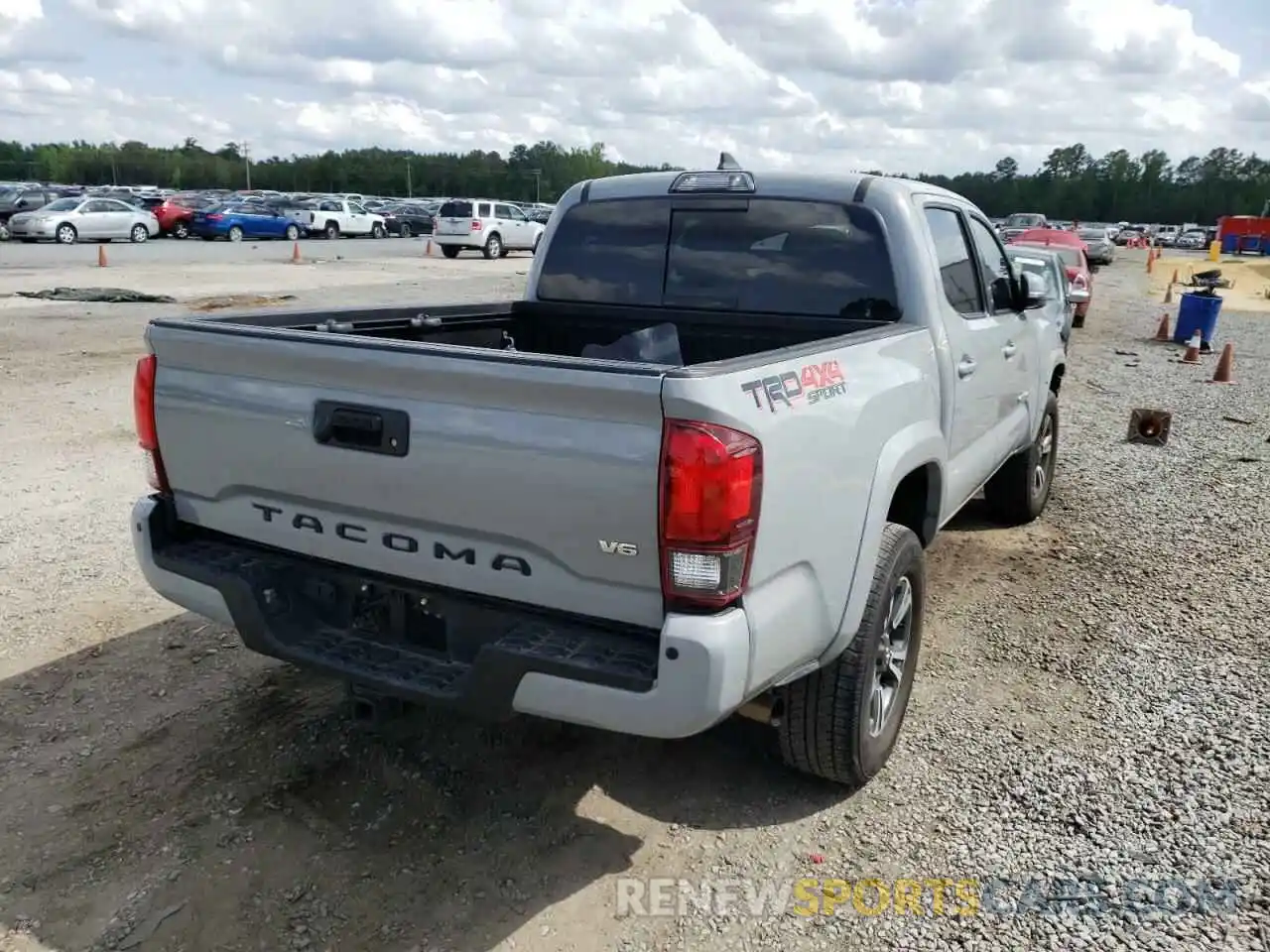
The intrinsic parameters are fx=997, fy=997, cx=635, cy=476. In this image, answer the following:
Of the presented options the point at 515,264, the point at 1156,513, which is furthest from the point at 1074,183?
the point at 1156,513

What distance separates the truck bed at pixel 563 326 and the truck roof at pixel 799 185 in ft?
1.64

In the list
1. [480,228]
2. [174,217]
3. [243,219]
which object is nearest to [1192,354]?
[480,228]

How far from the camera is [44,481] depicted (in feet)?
21.5

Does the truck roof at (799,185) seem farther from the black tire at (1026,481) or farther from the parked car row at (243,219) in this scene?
the parked car row at (243,219)

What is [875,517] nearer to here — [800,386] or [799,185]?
[800,386]

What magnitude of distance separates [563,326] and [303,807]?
237cm

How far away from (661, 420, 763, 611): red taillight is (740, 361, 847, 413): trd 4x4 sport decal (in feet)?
0.48

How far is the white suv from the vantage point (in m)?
33.0

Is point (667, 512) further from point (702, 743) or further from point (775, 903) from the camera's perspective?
point (702, 743)

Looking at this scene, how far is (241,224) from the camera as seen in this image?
3612 centimetres

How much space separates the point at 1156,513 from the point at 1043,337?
1814mm

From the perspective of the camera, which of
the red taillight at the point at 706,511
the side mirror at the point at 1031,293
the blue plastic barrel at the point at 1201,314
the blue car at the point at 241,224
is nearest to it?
the red taillight at the point at 706,511

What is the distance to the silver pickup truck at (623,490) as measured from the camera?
95.5 inches

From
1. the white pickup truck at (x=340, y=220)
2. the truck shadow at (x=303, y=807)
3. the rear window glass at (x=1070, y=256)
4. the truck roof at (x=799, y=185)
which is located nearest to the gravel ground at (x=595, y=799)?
the truck shadow at (x=303, y=807)
